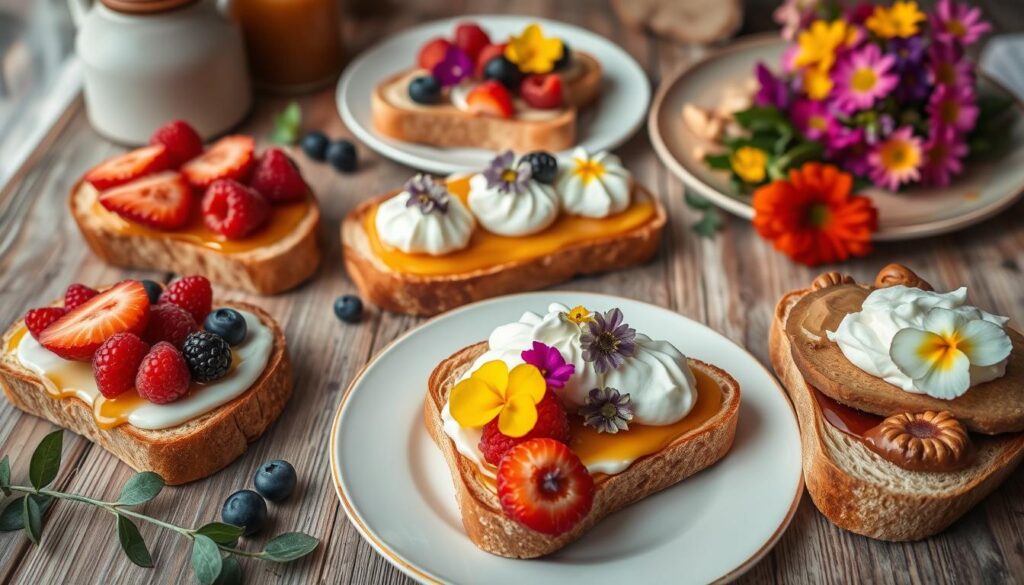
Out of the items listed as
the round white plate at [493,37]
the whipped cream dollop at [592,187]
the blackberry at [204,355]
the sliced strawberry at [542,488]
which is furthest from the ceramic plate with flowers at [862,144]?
the blackberry at [204,355]

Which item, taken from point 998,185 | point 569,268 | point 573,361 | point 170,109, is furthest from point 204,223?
point 998,185

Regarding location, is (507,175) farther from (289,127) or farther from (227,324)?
(289,127)

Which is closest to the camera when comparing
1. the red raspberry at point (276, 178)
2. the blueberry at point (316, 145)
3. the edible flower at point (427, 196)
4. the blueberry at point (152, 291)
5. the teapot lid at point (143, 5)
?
the blueberry at point (152, 291)

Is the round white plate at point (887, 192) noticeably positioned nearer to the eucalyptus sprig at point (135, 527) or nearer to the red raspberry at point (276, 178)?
the red raspberry at point (276, 178)

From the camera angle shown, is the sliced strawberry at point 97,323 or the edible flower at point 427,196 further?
the edible flower at point 427,196

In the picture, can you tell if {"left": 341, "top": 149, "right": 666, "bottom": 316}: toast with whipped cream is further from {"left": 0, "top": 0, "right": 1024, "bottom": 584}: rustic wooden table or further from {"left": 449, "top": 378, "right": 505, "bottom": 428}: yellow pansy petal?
{"left": 449, "top": 378, "right": 505, "bottom": 428}: yellow pansy petal

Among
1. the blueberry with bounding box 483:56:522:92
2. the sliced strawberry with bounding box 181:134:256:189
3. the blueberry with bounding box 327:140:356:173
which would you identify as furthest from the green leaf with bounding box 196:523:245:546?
the blueberry with bounding box 483:56:522:92

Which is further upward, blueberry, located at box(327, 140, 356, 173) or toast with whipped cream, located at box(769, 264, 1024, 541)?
toast with whipped cream, located at box(769, 264, 1024, 541)
